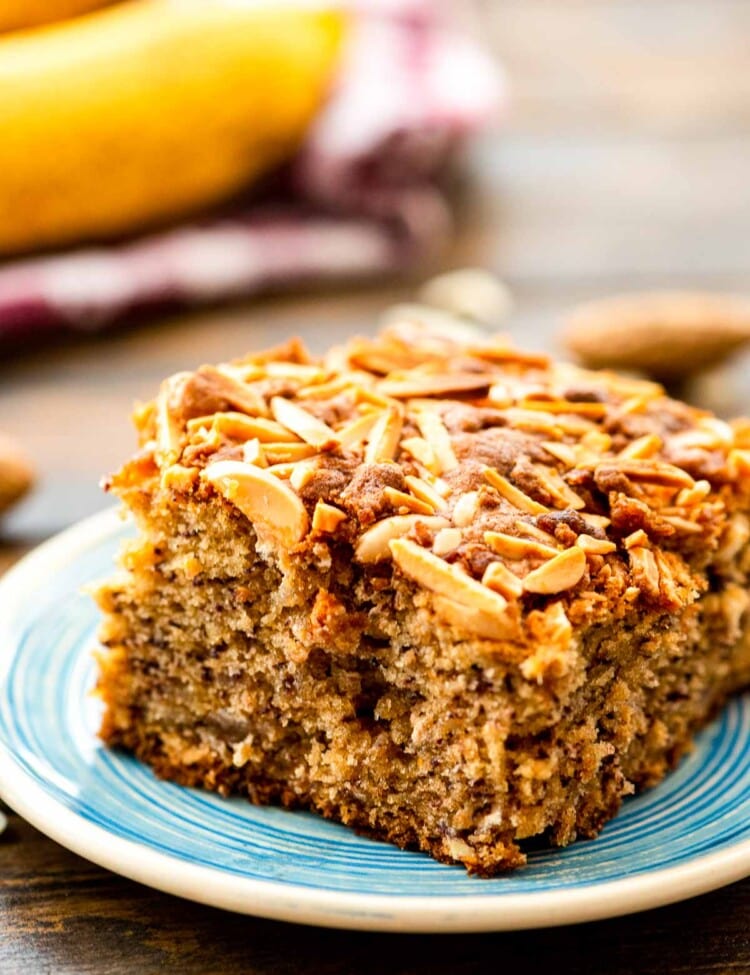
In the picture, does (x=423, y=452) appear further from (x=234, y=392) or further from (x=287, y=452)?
Result: (x=234, y=392)

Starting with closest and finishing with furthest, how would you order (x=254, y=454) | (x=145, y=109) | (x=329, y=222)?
(x=254, y=454) → (x=145, y=109) → (x=329, y=222)

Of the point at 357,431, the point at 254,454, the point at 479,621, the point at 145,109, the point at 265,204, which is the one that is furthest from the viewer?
the point at 265,204

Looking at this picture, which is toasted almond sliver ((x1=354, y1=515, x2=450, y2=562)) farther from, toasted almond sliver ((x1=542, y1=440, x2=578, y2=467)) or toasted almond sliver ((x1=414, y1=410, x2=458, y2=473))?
toasted almond sliver ((x1=542, y1=440, x2=578, y2=467))

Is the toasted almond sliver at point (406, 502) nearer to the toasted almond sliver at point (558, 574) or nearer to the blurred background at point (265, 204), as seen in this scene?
the toasted almond sliver at point (558, 574)

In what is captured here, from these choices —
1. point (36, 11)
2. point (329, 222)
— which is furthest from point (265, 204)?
point (36, 11)

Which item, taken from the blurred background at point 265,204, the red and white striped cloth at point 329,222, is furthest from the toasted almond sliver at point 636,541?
→ the red and white striped cloth at point 329,222

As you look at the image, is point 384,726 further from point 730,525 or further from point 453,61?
point 453,61
